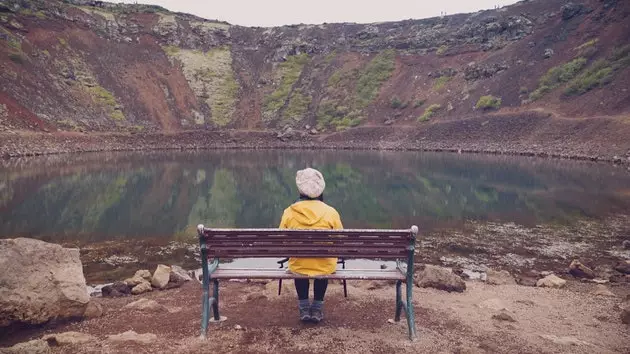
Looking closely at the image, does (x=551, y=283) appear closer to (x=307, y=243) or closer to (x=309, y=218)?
(x=309, y=218)

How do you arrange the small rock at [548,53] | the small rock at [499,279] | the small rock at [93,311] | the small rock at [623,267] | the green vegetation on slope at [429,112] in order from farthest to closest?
the green vegetation on slope at [429,112] < the small rock at [548,53] < the small rock at [623,267] < the small rock at [499,279] < the small rock at [93,311]

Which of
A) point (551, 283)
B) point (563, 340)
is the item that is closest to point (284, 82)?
point (551, 283)

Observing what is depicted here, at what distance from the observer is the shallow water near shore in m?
15.8

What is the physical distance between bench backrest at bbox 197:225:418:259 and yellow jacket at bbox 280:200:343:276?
0.97 feet

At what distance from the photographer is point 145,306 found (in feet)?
23.2

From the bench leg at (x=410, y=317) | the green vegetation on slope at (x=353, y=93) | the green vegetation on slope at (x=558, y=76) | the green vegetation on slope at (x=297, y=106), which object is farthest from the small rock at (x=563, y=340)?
the green vegetation on slope at (x=297, y=106)

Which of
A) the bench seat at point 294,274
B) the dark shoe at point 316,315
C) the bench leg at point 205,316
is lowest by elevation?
the dark shoe at point 316,315

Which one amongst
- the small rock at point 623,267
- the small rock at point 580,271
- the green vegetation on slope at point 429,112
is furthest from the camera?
the green vegetation on slope at point 429,112

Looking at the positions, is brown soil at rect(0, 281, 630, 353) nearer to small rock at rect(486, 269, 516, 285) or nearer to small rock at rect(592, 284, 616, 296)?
small rock at rect(592, 284, 616, 296)

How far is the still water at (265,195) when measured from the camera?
16312mm

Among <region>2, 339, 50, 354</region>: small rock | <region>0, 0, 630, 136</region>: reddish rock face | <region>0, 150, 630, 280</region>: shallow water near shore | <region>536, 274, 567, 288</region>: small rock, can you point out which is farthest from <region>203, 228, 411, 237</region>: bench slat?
<region>0, 0, 630, 136</region>: reddish rock face

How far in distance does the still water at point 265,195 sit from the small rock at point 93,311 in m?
7.54

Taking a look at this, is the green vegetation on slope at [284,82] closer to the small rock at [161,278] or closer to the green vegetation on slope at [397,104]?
the green vegetation on slope at [397,104]

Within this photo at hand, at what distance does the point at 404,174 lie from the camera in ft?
101
